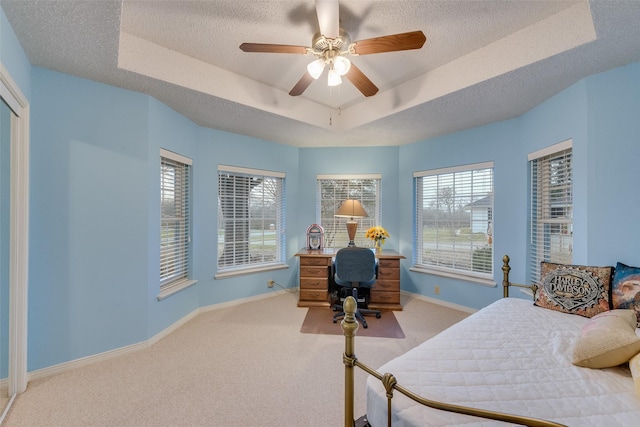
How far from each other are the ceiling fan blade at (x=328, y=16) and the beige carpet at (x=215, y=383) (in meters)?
2.54

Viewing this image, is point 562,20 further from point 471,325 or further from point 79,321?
point 79,321

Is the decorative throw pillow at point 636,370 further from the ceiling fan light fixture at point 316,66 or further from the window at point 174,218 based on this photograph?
the window at point 174,218

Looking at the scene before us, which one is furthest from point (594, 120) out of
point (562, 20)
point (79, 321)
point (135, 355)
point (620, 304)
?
point (79, 321)

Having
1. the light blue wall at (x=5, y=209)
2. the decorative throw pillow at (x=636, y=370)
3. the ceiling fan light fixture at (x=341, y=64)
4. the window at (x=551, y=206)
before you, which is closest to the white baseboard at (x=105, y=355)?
the light blue wall at (x=5, y=209)

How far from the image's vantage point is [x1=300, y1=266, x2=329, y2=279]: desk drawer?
376 centimetres

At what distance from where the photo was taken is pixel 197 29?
2057mm

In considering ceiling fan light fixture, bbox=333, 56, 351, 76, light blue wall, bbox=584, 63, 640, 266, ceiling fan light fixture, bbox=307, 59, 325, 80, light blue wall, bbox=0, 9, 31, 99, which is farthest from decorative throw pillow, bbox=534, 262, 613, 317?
light blue wall, bbox=0, 9, 31, 99

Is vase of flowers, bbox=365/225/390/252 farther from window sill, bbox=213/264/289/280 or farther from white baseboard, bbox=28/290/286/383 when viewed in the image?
white baseboard, bbox=28/290/286/383

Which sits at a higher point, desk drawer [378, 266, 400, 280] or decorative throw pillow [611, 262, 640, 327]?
decorative throw pillow [611, 262, 640, 327]

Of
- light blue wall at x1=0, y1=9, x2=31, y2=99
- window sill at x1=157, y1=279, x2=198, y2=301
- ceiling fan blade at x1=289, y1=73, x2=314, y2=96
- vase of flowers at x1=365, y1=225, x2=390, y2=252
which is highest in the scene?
ceiling fan blade at x1=289, y1=73, x2=314, y2=96

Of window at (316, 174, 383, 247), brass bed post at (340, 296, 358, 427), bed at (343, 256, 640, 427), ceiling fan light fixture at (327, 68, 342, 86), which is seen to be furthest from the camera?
window at (316, 174, 383, 247)

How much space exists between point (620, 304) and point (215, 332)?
345 centimetres

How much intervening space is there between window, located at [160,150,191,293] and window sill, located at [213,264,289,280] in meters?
0.48

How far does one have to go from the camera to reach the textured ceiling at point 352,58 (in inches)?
69.3
